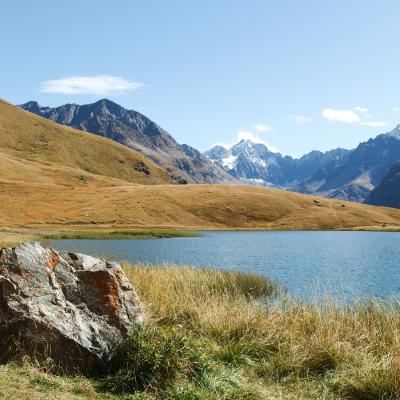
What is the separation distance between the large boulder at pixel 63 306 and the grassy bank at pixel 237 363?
56 centimetres

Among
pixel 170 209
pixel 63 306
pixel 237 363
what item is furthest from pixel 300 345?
pixel 170 209

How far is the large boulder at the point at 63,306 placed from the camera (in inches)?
444

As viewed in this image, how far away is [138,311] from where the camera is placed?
1306cm

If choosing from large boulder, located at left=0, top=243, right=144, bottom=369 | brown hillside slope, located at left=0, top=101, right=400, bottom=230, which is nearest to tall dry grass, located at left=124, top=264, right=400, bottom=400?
large boulder, located at left=0, top=243, right=144, bottom=369

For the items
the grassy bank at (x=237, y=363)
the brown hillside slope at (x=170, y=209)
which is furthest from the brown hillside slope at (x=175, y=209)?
the grassy bank at (x=237, y=363)

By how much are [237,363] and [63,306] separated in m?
4.64

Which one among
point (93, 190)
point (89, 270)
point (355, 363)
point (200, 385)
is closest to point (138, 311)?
point (89, 270)

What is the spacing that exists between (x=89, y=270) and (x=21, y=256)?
173cm

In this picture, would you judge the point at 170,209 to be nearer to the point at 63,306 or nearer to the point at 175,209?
the point at 175,209

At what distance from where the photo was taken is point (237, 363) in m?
12.4

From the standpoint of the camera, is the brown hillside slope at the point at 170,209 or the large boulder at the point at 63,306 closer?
the large boulder at the point at 63,306

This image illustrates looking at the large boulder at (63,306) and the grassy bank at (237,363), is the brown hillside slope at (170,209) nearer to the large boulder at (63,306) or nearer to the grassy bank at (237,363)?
the grassy bank at (237,363)

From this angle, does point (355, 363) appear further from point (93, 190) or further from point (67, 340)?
point (93, 190)

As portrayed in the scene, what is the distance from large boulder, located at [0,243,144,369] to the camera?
11.3 meters
